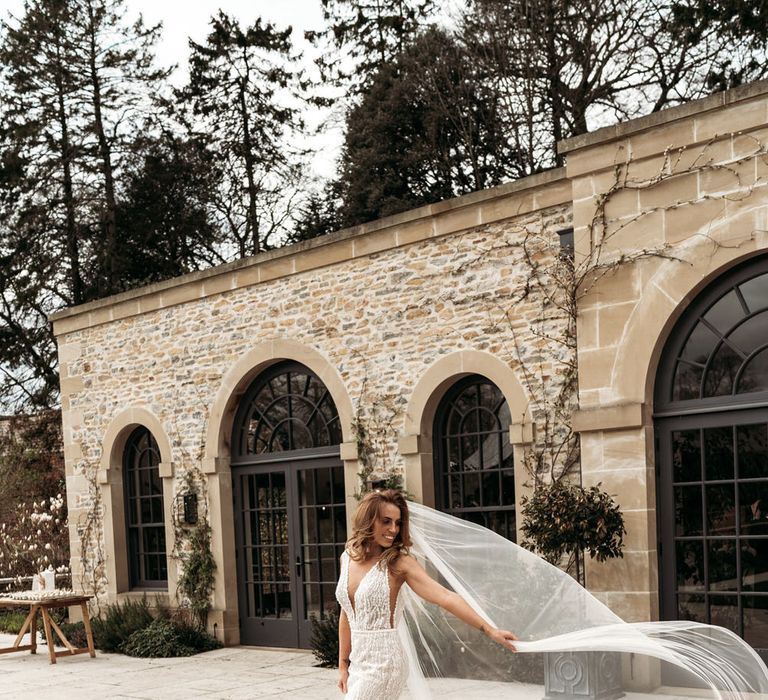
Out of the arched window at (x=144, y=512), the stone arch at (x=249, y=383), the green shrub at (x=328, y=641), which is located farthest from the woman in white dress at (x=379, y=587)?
the arched window at (x=144, y=512)

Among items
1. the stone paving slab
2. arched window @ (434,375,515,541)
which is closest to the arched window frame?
arched window @ (434,375,515,541)

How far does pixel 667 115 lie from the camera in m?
8.03

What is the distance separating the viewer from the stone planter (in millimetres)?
6785

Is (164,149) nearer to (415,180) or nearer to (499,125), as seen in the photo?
(415,180)

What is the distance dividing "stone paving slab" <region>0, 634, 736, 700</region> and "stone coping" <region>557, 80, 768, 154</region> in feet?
16.0

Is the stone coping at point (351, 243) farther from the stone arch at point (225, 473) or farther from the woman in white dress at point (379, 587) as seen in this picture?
the woman in white dress at point (379, 587)

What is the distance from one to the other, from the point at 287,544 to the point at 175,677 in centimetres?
200

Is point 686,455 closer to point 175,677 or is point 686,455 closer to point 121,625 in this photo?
point 175,677

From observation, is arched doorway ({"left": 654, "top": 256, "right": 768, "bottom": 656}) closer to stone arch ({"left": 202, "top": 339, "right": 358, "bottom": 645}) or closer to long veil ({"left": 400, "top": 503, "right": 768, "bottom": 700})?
long veil ({"left": 400, "top": 503, "right": 768, "bottom": 700})

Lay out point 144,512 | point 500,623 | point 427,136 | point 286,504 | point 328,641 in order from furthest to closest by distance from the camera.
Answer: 1. point 427,136
2. point 144,512
3. point 286,504
4. point 328,641
5. point 500,623

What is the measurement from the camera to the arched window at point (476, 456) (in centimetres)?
959

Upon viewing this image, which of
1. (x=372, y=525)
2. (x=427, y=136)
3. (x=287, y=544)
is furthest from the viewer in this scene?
(x=427, y=136)

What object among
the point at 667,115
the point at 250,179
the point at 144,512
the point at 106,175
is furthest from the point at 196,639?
the point at 250,179

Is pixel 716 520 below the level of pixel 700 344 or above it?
below
